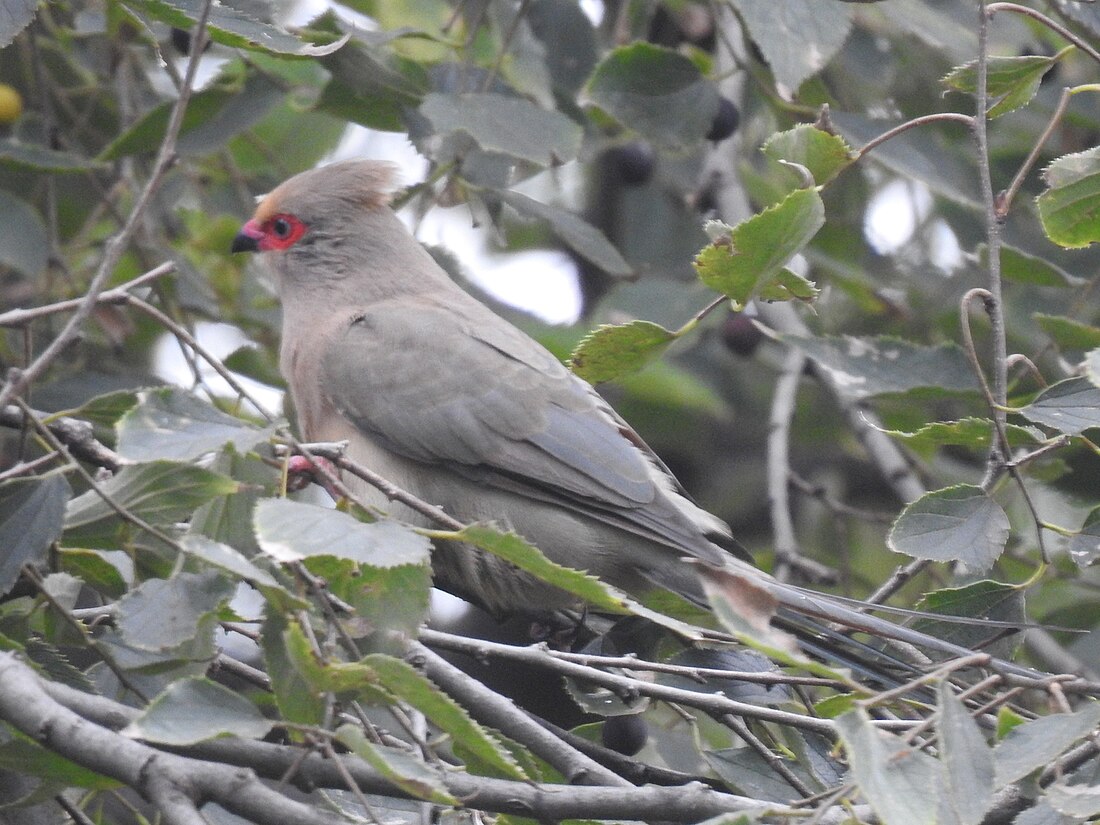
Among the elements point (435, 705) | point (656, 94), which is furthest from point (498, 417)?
point (435, 705)

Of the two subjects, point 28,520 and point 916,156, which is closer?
point 28,520

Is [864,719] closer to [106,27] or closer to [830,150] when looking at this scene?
[830,150]

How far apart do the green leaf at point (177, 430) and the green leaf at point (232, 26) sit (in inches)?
40.7

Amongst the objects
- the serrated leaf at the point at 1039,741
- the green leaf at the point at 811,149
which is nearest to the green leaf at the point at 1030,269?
the green leaf at the point at 811,149

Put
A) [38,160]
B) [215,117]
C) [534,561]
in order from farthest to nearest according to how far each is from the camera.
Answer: [215,117], [38,160], [534,561]

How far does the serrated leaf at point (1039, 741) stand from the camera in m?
2.15

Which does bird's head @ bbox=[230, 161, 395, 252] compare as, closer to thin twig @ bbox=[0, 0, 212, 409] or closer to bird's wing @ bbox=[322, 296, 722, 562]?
bird's wing @ bbox=[322, 296, 722, 562]

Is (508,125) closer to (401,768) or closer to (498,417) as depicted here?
(498,417)

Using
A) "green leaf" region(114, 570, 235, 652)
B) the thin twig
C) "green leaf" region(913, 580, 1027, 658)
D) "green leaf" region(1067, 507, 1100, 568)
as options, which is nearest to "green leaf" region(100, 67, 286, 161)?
the thin twig

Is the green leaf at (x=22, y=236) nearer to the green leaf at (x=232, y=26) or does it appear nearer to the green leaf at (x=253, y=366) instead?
the green leaf at (x=253, y=366)

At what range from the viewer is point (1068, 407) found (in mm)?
2838

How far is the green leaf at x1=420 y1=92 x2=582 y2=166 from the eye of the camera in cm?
386

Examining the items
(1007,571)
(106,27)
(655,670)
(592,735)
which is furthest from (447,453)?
(1007,571)

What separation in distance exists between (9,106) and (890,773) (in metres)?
4.01
